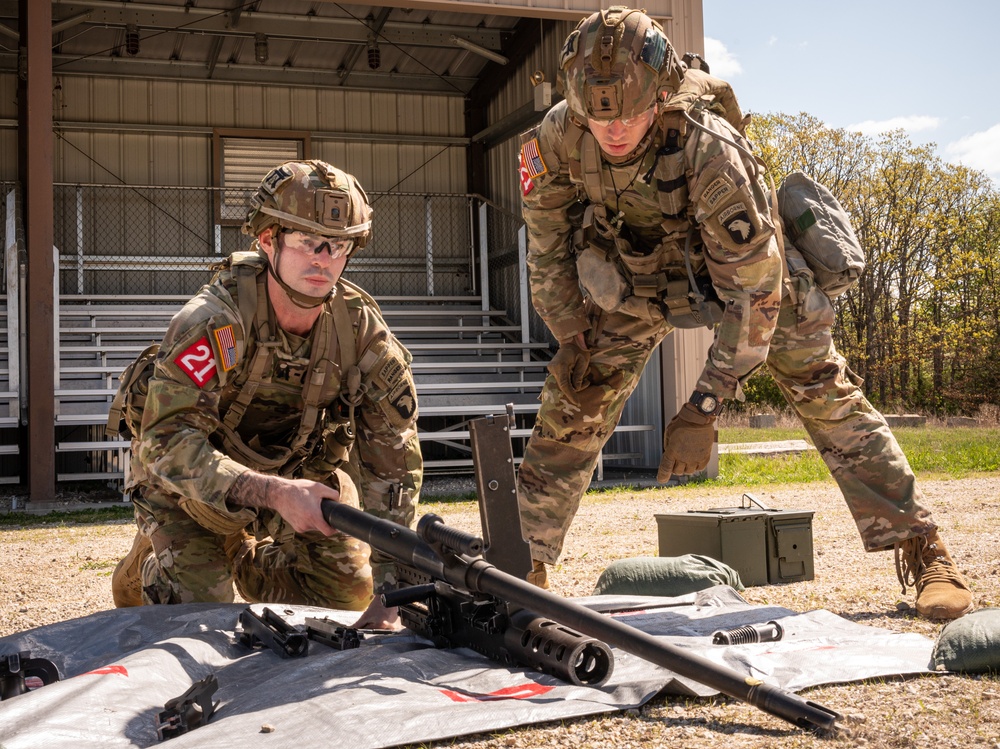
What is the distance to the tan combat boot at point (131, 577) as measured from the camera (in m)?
4.29

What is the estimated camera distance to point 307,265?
3709mm

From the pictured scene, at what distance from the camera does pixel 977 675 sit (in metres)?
2.97

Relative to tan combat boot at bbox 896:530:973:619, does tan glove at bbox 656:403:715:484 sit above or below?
above

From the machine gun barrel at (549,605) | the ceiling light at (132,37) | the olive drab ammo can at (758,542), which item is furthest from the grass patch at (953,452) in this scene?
the ceiling light at (132,37)

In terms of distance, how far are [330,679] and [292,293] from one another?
1.52m

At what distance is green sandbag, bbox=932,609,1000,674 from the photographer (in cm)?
298

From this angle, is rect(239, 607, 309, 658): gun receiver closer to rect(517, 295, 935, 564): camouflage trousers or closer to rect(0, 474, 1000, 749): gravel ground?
rect(0, 474, 1000, 749): gravel ground

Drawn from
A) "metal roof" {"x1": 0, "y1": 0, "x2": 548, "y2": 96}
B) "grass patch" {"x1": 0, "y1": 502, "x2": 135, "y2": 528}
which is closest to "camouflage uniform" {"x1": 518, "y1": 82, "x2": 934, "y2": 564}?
"grass patch" {"x1": 0, "y1": 502, "x2": 135, "y2": 528}

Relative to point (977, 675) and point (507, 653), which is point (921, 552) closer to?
point (977, 675)

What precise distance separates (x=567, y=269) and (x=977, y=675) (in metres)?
2.44

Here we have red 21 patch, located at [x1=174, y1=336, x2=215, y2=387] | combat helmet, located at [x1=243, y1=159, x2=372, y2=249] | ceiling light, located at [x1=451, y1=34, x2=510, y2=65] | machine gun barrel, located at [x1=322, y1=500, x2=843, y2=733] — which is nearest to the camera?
machine gun barrel, located at [x1=322, y1=500, x2=843, y2=733]

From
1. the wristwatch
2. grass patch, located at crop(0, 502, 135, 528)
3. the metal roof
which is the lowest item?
grass patch, located at crop(0, 502, 135, 528)

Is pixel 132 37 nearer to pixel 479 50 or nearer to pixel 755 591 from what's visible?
pixel 479 50

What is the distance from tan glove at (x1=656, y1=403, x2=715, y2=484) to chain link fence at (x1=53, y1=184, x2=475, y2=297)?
491 inches
